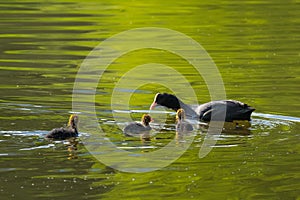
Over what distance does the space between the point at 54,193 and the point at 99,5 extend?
24934 mm

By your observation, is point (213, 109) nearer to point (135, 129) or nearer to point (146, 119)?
point (146, 119)

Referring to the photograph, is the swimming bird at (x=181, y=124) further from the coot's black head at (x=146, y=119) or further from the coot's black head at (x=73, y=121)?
the coot's black head at (x=73, y=121)

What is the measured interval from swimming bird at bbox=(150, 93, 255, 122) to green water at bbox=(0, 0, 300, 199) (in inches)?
10.7

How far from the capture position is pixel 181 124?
1333 cm

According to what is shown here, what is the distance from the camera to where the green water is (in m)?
10.3

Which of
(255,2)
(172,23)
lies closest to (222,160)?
(172,23)

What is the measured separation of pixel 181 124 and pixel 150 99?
282 centimetres

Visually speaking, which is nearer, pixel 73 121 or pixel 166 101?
pixel 73 121

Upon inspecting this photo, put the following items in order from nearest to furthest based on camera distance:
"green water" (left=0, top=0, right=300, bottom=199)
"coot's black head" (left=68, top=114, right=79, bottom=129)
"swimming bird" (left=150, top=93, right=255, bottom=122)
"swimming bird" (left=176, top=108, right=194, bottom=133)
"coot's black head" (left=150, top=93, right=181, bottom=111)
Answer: "green water" (left=0, top=0, right=300, bottom=199) < "coot's black head" (left=68, top=114, right=79, bottom=129) < "swimming bird" (left=176, top=108, right=194, bottom=133) < "swimming bird" (left=150, top=93, right=255, bottom=122) < "coot's black head" (left=150, top=93, right=181, bottom=111)

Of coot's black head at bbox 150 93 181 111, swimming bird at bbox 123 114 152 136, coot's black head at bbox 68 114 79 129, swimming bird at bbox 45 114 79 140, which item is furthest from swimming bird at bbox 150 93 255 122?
swimming bird at bbox 45 114 79 140

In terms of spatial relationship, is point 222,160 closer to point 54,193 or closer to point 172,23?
point 54,193

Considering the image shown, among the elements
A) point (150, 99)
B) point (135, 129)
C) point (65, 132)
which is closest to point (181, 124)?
point (135, 129)

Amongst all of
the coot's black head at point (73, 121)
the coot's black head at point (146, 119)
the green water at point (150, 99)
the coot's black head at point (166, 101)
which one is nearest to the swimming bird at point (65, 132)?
the coot's black head at point (73, 121)

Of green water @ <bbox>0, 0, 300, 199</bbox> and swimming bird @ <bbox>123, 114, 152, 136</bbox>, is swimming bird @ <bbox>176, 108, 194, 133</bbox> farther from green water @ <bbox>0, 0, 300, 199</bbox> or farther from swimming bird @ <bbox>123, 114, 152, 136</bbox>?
swimming bird @ <bbox>123, 114, 152, 136</bbox>
